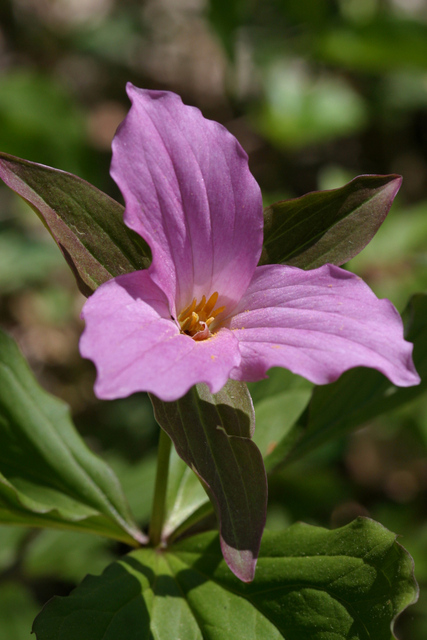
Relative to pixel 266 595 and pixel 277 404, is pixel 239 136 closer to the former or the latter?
pixel 277 404

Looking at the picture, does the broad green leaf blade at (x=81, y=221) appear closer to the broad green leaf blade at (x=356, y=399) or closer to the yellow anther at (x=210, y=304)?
the yellow anther at (x=210, y=304)

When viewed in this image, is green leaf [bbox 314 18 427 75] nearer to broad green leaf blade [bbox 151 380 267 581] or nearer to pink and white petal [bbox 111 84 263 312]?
pink and white petal [bbox 111 84 263 312]

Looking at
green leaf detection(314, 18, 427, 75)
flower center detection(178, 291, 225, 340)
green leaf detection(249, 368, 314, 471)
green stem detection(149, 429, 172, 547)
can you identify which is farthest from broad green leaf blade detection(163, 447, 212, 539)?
green leaf detection(314, 18, 427, 75)

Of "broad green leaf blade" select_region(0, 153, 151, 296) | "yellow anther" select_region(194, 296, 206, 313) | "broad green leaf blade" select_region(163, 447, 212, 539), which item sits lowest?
"broad green leaf blade" select_region(163, 447, 212, 539)

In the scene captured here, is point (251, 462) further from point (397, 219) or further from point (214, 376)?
point (397, 219)

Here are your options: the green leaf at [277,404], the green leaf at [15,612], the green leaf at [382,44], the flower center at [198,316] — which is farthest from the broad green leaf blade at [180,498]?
the green leaf at [382,44]

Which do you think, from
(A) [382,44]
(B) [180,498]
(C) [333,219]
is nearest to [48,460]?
(B) [180,498]
